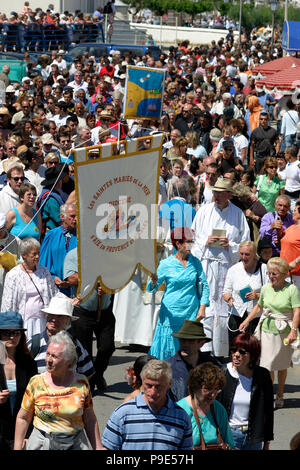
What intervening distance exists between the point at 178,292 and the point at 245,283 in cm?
83

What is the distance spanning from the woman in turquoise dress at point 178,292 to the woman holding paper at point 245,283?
58 centimetres

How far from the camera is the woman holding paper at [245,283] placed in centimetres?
874

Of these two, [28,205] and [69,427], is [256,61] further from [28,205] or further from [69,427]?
[69,427]

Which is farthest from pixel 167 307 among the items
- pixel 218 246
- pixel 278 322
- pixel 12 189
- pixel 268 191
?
pixel 268 191

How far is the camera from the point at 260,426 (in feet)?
21.0

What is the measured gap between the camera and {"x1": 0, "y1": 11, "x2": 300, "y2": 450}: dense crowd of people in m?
5.72

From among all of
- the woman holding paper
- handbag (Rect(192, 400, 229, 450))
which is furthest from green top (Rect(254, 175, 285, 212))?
handbag (Rect(192, 400, 229, 450))

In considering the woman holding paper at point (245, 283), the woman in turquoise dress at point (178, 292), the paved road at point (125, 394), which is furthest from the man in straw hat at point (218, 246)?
the woman in turquoise dress at point (178, 292)

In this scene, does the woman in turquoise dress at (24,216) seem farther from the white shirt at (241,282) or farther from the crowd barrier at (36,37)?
the crowd barrier at (36,37)

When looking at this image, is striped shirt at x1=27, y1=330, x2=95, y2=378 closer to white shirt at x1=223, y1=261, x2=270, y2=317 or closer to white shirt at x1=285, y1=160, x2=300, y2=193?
white shirt at x1=223, y1=261, x2=270, y2=317

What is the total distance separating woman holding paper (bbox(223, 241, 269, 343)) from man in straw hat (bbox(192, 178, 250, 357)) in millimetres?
436

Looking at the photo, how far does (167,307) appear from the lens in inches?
327

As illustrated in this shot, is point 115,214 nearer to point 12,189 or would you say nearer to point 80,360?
point 80,360

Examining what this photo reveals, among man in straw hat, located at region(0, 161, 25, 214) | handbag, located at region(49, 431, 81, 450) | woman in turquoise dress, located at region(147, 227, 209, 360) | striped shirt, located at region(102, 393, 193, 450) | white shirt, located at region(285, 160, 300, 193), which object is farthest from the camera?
white shirt, located at region(285, 160, 300, 193)
